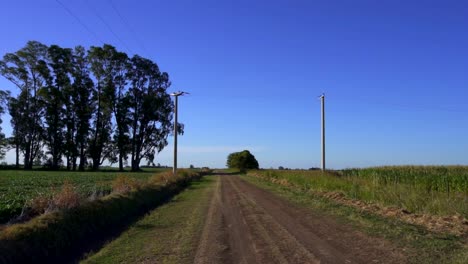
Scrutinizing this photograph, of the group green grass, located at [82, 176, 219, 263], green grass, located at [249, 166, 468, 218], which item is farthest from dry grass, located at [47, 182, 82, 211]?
green grass, located at [249, 166, 468, 218]

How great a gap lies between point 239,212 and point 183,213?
226 cm

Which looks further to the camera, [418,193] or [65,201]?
[418,193]

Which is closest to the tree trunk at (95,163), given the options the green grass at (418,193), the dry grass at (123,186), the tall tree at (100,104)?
the tall tree at (100,104)

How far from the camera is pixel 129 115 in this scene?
3529 inches

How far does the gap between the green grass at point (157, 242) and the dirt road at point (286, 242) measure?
37cm

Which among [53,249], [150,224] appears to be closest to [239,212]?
[150,224]

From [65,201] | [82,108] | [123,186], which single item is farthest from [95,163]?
[65,201]

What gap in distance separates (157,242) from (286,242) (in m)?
3.25

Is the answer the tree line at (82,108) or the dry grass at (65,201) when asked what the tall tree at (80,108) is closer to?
the tree line at (82,108)

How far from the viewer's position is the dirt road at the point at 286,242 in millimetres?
9312

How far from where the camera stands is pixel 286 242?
11211 mm

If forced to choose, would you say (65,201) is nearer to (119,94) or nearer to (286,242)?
(286,242)

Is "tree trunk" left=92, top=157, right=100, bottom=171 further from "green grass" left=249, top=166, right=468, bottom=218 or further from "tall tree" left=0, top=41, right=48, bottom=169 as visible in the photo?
"green grass" left=249, top=166, right=468, bottom=218

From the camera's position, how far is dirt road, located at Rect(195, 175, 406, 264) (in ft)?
30.6
